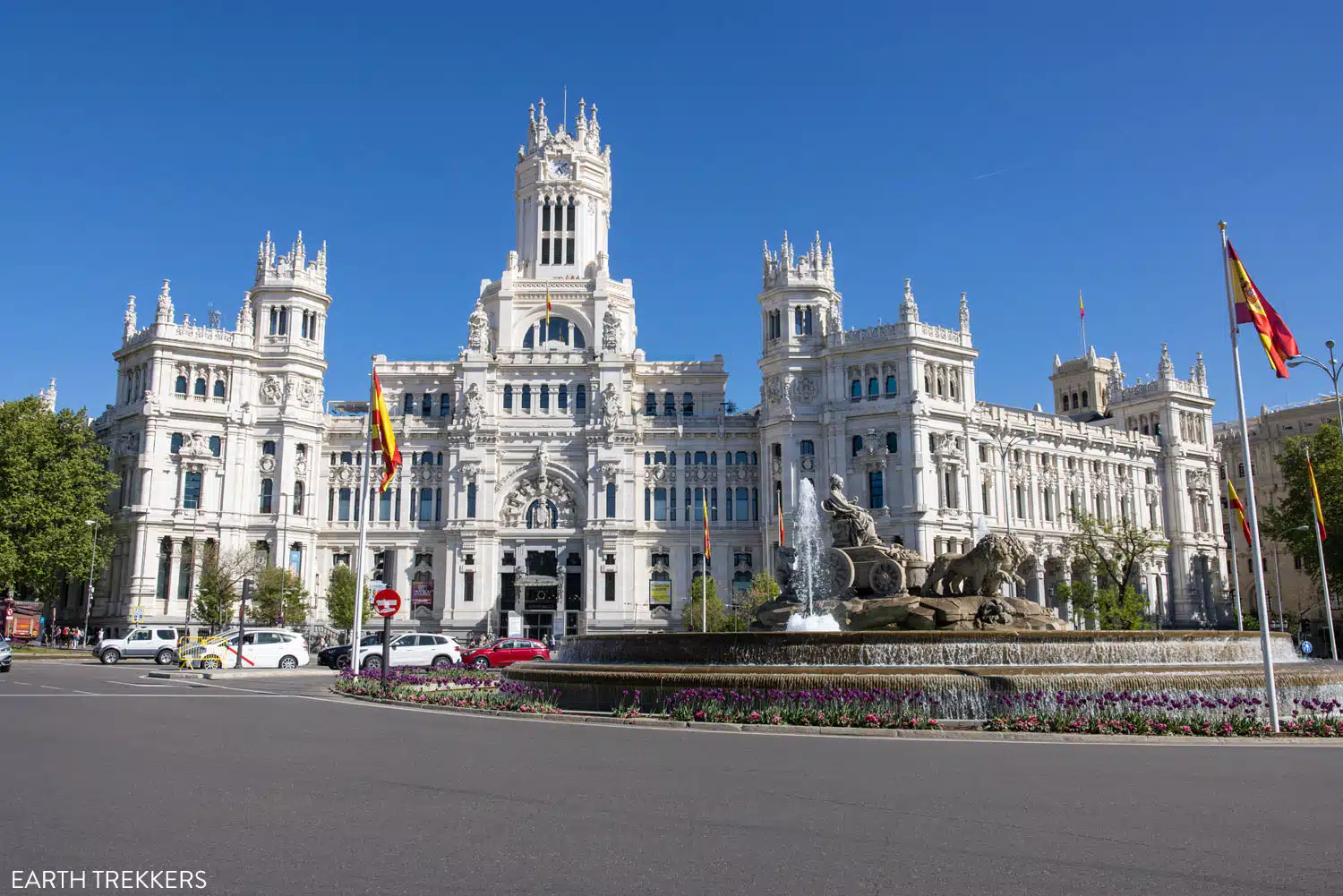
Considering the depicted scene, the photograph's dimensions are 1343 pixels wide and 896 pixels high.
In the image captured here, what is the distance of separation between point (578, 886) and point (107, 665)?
2053 inches

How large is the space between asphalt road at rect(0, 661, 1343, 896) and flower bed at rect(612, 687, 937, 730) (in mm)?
1747

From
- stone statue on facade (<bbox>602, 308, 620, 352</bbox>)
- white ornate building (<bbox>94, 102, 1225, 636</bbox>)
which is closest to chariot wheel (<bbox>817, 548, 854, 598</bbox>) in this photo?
white ornate building (<bbox>94, 102, 1225, 636</bbox>)

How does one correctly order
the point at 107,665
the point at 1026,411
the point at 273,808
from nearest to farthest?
the point at 273,808, the point at 107,665, the point at 1026,411

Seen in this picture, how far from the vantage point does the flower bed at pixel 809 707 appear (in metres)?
21.9

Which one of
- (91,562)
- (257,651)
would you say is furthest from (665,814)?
(91,562)

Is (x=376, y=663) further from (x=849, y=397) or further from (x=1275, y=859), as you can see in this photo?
(x=849, y=397)

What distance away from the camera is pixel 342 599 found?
79500 mm

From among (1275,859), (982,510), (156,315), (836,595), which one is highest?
(156,315)

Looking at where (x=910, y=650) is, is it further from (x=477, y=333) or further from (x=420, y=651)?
(x=477, y=333)

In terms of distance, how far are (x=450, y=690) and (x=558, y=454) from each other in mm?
56095

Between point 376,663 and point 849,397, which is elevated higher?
point 849,397

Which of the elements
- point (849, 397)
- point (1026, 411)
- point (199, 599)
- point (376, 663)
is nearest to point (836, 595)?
point (376, 663)

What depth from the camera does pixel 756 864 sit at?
372 inches

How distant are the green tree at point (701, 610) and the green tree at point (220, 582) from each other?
31.1 meters
